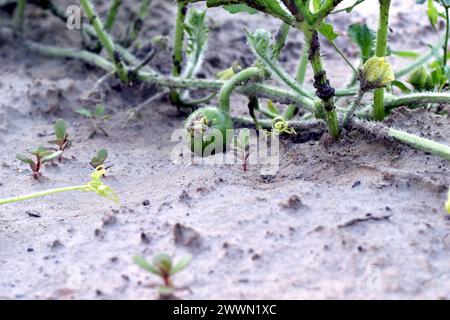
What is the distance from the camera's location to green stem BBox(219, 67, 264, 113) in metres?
2.27

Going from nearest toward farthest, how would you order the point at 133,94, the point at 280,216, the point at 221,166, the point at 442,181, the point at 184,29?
1. the point at 280,216
2. the point at 442,181
3. the point at 221,166
4. the point at 184,29
5. the point at 133,94

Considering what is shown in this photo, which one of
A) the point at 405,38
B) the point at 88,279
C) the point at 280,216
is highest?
the point at 405,38

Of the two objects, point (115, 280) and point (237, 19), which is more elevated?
point (237, 19)

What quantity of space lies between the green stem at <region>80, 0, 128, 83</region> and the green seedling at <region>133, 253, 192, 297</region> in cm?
144

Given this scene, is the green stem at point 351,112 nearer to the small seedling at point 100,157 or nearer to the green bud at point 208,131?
the green bud at point 208,131

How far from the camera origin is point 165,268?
140cm

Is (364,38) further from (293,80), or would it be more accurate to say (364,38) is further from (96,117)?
(96,117)

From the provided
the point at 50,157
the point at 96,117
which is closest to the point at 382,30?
the point at 50,157

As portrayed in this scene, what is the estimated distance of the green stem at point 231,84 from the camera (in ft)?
7.45

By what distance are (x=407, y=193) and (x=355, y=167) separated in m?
0.22

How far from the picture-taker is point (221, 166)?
213 centimetres

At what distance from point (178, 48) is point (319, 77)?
35.0 inches
